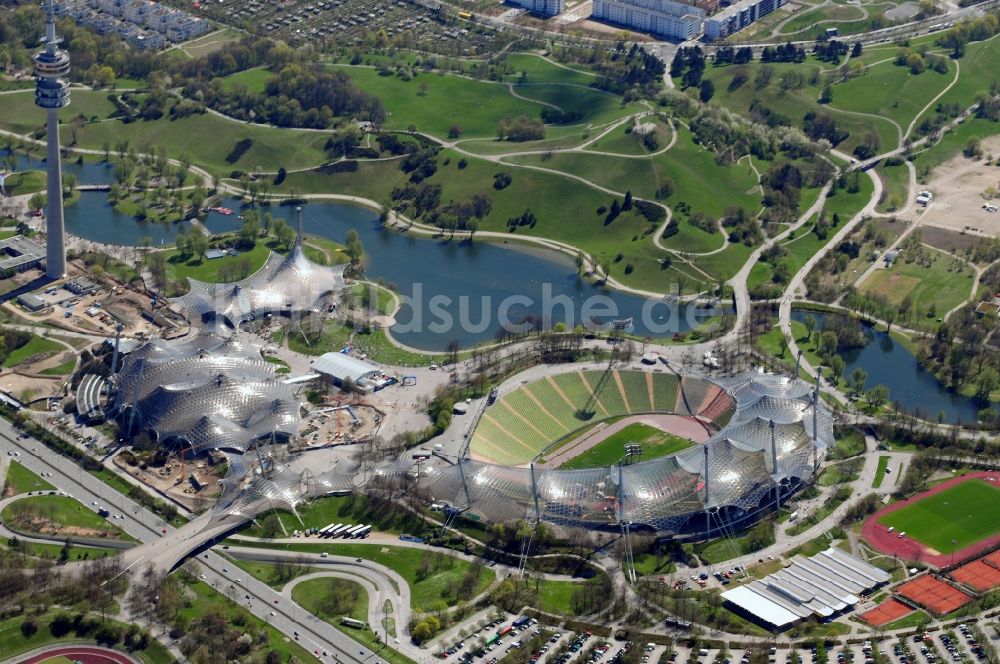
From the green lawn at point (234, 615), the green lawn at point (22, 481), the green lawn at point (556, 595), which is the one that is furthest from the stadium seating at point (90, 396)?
the green lawn at point (556, 595)

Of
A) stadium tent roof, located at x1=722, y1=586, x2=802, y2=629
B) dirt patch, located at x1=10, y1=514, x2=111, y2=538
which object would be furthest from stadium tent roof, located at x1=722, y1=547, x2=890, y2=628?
dirt patch, located at x1=10, y1=514, x2=111, y2=538

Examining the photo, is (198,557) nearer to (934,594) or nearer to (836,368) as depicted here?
(934,594)

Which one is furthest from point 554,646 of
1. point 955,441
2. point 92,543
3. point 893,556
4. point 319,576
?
point 955,441

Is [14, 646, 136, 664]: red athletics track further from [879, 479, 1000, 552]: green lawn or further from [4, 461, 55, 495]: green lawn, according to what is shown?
[879, 479, 1000, 552]: green lawn

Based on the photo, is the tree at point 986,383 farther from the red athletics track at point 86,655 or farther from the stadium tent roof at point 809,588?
the red athletics track at point 86,655

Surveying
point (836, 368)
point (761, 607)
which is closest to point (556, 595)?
point (761, 607)

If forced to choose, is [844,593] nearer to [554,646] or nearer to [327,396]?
[554,646]
